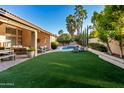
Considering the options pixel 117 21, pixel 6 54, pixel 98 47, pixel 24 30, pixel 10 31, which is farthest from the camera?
pixel 24 30

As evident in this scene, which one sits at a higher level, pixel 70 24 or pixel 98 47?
pixel 70 24

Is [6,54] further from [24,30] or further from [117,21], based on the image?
[24,30]

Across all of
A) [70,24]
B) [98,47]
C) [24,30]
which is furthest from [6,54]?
[98,47]

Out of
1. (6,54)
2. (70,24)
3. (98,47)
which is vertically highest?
(70,24)

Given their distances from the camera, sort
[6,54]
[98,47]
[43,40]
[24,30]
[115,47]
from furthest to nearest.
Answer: [43,40] < [24,30] < [98,47] < [115,47] < [6,54]

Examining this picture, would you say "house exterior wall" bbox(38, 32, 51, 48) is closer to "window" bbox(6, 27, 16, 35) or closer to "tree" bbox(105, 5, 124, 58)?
"window" bbox(6, 27, 16, 35)

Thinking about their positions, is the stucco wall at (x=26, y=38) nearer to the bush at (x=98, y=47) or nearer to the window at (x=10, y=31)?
the window at (x=10, y=31)

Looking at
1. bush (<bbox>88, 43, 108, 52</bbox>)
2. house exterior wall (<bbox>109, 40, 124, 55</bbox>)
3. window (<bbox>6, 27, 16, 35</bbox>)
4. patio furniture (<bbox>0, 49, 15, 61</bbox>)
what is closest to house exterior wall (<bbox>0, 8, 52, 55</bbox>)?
window (<bbox>6, 27, 16, 35</bbox>)

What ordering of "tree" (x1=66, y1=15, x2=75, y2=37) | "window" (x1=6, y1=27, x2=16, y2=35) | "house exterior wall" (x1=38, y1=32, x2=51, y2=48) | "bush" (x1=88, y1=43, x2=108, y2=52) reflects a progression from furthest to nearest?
"house exterior wall" (x1=38, y1=32, x2=51, y2=48)
"bush" (x1=88, y1=43, x2=108, y2=52)
"window" (x1=6, y1=27, x2=16, y2=35)
"tree" (x1=66, y1=15, x2=75, y2=37)
